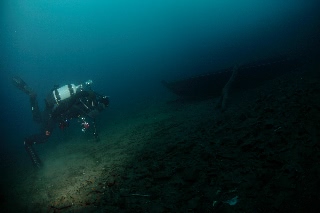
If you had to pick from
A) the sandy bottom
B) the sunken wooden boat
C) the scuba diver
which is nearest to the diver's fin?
the scuba diver

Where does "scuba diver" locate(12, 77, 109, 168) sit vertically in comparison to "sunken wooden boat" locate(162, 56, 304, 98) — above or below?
above

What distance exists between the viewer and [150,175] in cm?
459

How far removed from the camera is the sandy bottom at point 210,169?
321 centimetres

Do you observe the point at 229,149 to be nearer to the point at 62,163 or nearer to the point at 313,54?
the point at 62,163

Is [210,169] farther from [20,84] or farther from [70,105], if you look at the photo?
[20,84]

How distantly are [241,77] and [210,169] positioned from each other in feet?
20.6

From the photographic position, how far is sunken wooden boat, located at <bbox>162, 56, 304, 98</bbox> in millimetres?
9195

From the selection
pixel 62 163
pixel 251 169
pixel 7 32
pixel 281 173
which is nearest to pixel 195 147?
pixel 251 169

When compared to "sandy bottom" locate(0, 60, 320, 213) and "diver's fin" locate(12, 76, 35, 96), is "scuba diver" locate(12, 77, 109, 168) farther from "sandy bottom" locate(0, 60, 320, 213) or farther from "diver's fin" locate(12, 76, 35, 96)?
"sandy bottom" locate(0, 60, 320, 213)

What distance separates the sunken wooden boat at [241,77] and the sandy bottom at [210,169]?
2237 mm

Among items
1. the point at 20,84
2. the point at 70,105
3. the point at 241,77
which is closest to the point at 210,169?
the point at 70,105

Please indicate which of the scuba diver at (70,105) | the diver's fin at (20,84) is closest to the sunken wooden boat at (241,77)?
the scuba diver at (70,105)

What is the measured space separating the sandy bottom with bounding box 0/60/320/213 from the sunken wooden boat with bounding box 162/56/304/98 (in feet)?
7.34

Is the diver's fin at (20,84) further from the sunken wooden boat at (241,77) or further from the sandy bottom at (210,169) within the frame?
the sunken wooden boat at (241,77)
